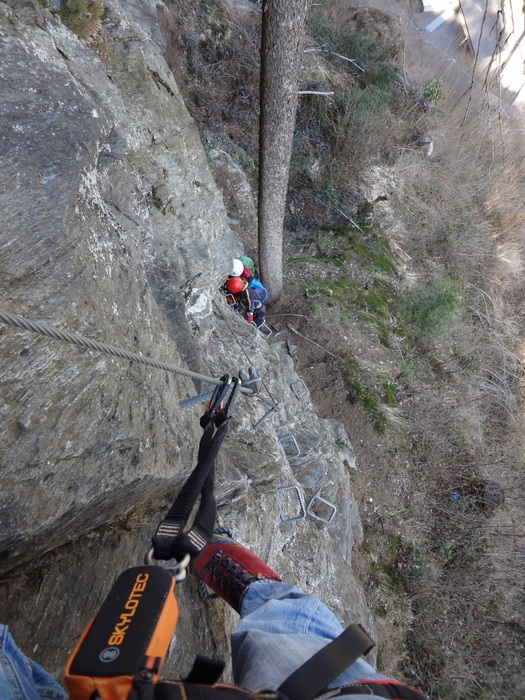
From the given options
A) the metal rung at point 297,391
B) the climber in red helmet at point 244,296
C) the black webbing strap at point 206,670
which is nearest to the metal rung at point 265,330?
the climber in red helmet at point 244,296

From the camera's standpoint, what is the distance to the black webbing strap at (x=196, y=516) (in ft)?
4.89

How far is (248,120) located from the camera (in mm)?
9938

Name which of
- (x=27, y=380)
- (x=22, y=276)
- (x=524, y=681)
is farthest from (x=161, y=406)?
(x=524, y=681)

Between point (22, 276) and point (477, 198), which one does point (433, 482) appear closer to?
point (22, 276)

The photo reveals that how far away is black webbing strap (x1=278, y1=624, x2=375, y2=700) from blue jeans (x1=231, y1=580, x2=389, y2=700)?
0.09 m

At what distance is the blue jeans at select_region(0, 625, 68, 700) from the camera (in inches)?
49.0

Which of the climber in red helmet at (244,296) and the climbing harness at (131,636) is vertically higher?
the climbing harness at (131,636)

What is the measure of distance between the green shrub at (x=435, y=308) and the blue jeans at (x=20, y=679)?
8374mm

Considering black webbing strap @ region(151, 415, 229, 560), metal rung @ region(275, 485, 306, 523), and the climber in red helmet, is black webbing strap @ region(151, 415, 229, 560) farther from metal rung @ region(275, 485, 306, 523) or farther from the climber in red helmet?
the climber in red helmet

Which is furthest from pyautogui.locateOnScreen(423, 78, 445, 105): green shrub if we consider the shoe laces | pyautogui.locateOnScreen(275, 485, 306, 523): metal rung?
the shoe laces

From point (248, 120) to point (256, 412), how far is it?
8191 millimetres

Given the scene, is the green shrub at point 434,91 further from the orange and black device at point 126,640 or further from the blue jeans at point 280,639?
the orange and black device at point 126,640

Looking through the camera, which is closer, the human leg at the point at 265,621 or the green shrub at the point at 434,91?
the human leg at the point at 265,621

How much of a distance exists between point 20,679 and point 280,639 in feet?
2.99
